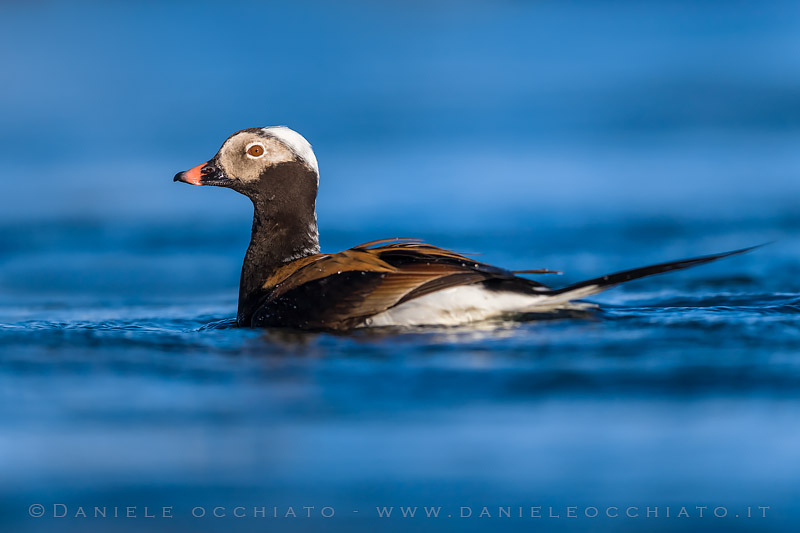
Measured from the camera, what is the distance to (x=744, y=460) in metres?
4.29

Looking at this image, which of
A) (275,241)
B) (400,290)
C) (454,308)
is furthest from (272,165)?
(454,308)

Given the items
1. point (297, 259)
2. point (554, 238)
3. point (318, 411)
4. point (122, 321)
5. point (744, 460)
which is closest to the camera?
point (744, 460)

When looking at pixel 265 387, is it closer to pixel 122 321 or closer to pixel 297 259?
pixel 297 259

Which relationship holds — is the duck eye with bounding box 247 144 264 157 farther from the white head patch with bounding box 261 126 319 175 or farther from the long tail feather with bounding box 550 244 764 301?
the long tail feather with bounding box 550 244 764 301

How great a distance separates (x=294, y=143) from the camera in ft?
21.9

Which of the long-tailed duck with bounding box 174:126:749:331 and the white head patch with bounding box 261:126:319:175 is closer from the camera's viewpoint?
the long-tailed duck with bounding box 174:126:749:331

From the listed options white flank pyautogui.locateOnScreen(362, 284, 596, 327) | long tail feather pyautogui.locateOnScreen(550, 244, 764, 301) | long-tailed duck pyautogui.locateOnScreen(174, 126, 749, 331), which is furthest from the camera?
white flank pyautogui.locateOnScreen(362, 284, 596, 327)

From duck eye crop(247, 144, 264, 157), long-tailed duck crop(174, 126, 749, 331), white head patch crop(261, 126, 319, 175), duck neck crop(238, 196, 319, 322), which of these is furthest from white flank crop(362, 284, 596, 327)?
duck eye crop(247, 144, 264, 157)

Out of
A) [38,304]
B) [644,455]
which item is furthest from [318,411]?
[38,304]

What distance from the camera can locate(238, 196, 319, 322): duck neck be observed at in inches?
260

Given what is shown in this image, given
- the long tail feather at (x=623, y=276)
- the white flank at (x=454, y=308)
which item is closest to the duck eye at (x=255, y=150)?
the white flank at (x=454, y=308)

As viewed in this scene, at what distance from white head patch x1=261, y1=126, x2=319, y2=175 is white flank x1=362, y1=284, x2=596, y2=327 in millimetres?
1342

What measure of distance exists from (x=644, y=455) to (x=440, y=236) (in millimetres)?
5440

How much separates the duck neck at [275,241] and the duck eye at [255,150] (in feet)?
0.84
